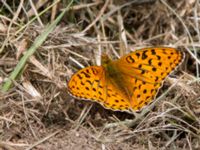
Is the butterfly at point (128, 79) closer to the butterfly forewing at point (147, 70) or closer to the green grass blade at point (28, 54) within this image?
the butterfly forewing at point (147, 70)

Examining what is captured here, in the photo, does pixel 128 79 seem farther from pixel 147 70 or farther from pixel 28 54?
pixel 28 54

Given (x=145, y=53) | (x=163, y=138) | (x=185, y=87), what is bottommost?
(x=163, y=138)

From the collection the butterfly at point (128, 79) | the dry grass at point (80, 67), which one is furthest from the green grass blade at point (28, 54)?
the butterfly at point (128, 79)

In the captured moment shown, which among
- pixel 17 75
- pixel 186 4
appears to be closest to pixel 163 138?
pixel 17 75

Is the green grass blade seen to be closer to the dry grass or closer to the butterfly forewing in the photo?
the dry grass

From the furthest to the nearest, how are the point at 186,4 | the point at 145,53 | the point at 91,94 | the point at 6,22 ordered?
the point at 186,4 < the point at 6,22 < the point at 145,53 < the point at 91,94

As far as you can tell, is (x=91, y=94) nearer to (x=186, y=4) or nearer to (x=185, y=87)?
(x=185, y=87)
